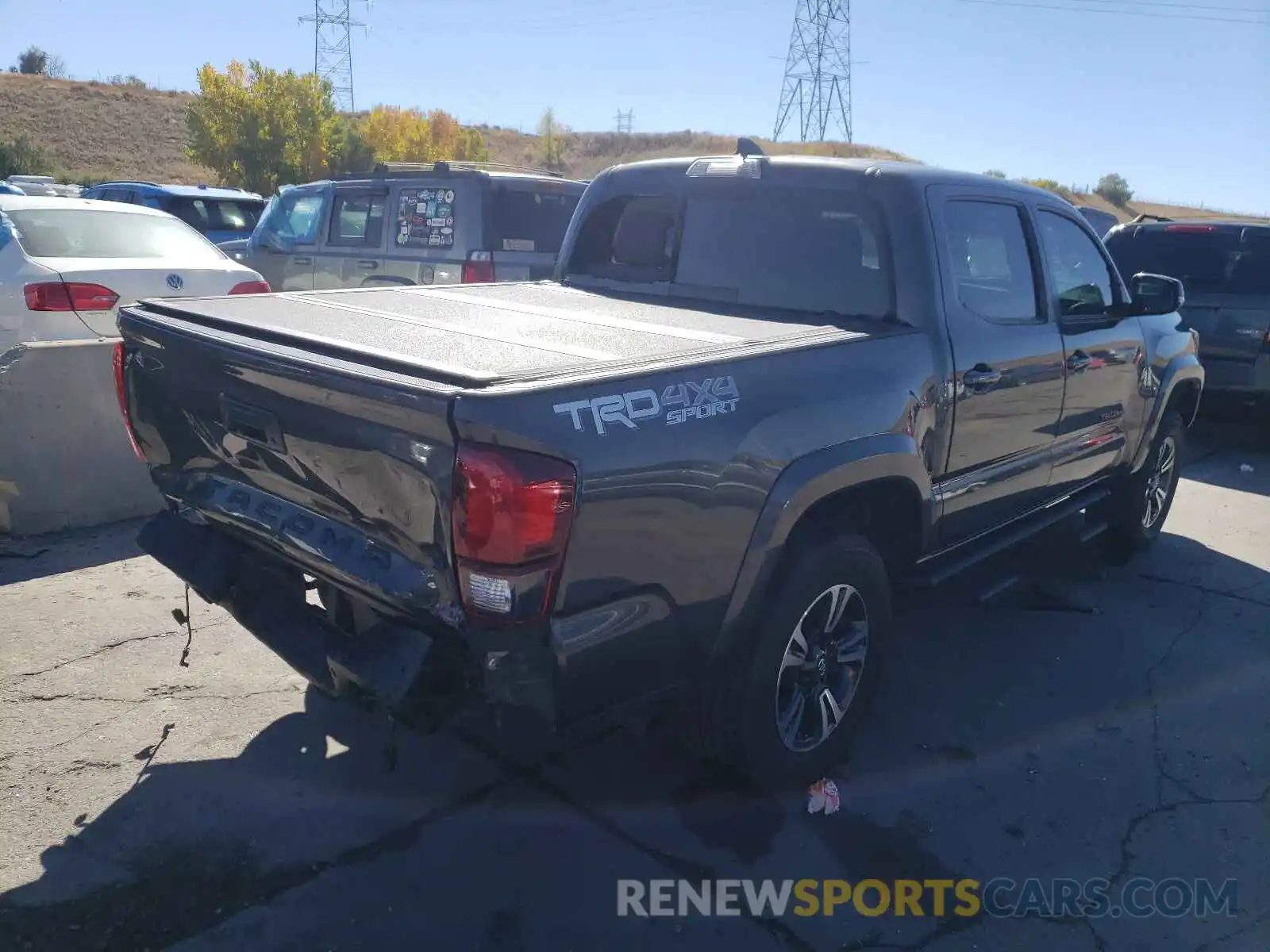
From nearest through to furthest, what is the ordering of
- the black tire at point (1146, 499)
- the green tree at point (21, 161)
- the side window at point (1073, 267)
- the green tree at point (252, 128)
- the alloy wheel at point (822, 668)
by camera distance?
the alloy wheel at point (822, 668) → the side window at point (1073, 267) → the black tire at point (1146, 499) → the green tree at point (21, 161) → the green tree at point (252, 128)

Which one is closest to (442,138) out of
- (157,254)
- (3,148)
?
(3,148)

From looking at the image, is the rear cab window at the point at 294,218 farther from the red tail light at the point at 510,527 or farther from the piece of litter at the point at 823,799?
the red tail light at the point at 510,527

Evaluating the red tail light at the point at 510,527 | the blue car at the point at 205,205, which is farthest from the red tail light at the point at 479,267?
the blue car at the point at 205,205

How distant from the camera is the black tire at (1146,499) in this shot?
5.57m

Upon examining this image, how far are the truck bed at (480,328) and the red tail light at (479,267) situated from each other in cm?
369

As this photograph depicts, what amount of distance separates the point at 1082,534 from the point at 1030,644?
2.50 ft

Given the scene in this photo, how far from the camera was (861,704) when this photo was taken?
3.55m

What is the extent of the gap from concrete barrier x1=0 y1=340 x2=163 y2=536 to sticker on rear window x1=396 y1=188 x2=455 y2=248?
310 cm

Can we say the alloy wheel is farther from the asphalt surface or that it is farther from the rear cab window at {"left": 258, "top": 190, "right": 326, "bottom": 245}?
the rear cab window at {"left": 258, "top": 190, "right": 326, "bottom": 245}

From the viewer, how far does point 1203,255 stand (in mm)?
8789

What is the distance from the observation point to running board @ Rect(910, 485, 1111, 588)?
3822mm

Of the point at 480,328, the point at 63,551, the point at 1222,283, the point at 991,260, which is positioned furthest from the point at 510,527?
the point at 1222,283

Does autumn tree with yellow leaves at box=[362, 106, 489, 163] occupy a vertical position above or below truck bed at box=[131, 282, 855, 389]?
above

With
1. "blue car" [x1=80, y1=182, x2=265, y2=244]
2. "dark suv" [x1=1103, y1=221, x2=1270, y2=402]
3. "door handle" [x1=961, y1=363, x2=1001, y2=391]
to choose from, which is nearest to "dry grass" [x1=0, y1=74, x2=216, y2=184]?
"blue car" [x1=80, y1=182, x2=265, y2=244]
